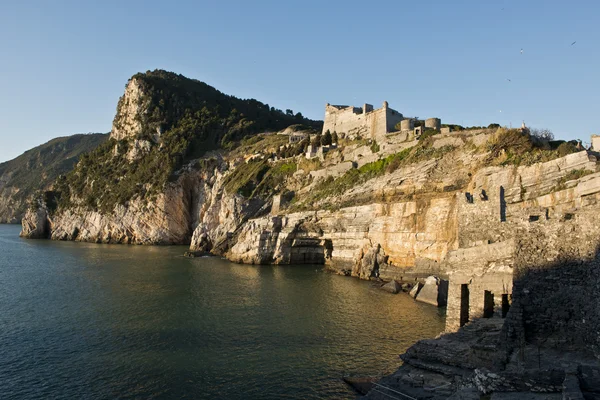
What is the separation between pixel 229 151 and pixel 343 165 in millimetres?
46938

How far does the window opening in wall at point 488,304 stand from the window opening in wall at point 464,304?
0.77 metres

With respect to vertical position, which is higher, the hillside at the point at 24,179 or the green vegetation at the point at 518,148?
the hillside at the point at 24,179

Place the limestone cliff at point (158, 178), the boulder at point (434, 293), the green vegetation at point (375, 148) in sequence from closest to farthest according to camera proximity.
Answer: the boulder at point (434, 293) < the green vegetation at point (375, 148) < the limestone cliff at point (158, 178)

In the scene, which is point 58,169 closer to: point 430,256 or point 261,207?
point 261,207

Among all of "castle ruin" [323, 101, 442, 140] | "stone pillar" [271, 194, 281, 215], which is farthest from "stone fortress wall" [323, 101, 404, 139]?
"stone pillar" [271, 194, 281, 215]

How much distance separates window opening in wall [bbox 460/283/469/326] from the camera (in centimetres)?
1508

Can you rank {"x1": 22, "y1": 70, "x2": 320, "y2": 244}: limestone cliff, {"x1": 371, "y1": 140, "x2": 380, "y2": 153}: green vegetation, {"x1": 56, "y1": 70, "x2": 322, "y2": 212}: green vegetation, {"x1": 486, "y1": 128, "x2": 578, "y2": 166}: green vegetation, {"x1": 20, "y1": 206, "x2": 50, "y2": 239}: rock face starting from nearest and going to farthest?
{"x1": 486, "y1": 128, "x2": 578, "y2": 166}: green vegetation, {"x1": 371, "y1": 140, "x2": 380, "y2": 153}: green vegetation, {"x1": 22, "y1": 70, "x2": 320, "y2": 244}: limestone cliff, {"x1": 56, "y1": 70, "x2": 322, "y2": 212}: green vegetation, {"x1": 20, "y1": 206, "x2": 50, "y2": 239}: rock face

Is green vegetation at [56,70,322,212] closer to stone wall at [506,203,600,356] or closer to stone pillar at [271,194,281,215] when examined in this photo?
stone pillar at [271,194,281,215]

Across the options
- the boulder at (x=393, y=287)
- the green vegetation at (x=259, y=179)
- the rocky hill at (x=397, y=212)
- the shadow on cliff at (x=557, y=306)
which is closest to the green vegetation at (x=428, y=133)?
the rocky hill at (x=397, y=212)

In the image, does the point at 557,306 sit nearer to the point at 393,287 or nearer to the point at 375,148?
the point at 393,287

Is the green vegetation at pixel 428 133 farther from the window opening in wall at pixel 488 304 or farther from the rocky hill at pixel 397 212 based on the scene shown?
the window opening in wall at pixel 488 304

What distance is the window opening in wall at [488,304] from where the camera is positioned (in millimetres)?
14445

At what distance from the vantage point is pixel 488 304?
575 inches

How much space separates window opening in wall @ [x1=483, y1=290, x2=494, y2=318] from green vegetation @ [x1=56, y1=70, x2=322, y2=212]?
54.3 m
